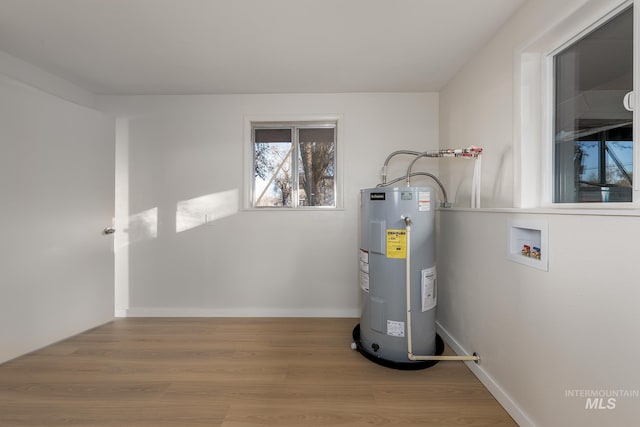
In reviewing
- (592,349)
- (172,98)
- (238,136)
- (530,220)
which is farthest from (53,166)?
(592,349)

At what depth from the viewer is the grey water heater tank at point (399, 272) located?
178 centimetres

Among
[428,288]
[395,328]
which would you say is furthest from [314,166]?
[395,328]

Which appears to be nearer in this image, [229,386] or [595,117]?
[595,117]

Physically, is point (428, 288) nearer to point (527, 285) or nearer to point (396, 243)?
point (396, 243)

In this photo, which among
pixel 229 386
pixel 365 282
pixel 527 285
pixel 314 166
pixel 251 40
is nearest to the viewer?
pixel 527 285

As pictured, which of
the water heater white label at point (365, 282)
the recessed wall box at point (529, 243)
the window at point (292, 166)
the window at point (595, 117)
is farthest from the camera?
the window at point (292, 166)

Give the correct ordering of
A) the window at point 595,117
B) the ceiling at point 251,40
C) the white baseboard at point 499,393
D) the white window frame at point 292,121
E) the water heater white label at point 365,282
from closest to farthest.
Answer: the window at point 595,117 < the white baseboard at point 499,393 < the ceiling at point 251,40 < the water heater white label at point 365,282 < the white window frame at point 292,121

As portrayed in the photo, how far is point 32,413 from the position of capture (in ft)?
4.67

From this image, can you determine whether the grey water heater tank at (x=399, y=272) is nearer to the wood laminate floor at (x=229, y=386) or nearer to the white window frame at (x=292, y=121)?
the wood laminate floor at (x=229, y=386)

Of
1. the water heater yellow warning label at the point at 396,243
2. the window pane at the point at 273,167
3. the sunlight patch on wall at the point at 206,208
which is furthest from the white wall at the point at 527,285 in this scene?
the sunlight patch on wall at the point at 206,208

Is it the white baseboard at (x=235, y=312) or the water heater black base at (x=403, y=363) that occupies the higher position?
the white baseboard at (x=235, y=312)

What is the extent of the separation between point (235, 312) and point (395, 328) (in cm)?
168

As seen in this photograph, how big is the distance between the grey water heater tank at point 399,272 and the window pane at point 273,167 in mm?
1175

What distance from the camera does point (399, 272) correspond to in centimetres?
179
